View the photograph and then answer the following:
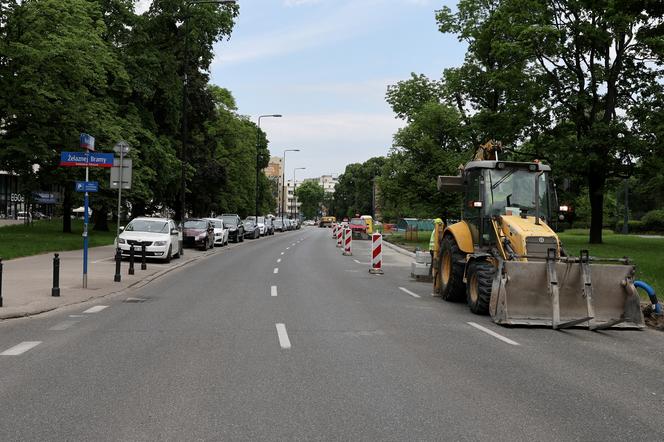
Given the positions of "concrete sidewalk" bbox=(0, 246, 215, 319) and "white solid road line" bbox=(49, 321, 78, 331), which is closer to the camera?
"white solid road line" bbox=(49, 321, 78, 331)

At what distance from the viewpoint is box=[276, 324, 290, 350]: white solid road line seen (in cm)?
816

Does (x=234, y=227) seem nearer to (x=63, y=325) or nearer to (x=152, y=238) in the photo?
(x=152, y=238)

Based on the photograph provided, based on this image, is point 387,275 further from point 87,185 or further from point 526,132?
point 526,132

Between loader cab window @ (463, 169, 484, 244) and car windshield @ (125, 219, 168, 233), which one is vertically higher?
loader cab window @ (463, 169, 484, 244)

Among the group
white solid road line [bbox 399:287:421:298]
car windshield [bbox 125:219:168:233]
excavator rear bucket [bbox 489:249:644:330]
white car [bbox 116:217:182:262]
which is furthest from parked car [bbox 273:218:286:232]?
excavator rear bucket [bbox 489:249:644:330]

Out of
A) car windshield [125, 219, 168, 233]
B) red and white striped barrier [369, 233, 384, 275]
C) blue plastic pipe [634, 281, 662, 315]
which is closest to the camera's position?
blue plastic pipe [634, 281, 662, 315]

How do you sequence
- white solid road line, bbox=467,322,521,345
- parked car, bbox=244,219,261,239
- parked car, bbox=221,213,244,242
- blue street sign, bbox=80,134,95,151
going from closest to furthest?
white solid road line, bbox=467,322,521,345
blue street sign, bbox=80,134,95,151
parked car, bbox=221,213,244,242
parked car, bbox=244,219,261,239

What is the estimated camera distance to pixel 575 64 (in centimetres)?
3459

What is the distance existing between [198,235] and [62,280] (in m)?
16.6

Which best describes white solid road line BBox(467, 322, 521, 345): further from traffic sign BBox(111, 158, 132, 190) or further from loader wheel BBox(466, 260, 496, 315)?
traffic sign BBox(111, 158, 132, 190)

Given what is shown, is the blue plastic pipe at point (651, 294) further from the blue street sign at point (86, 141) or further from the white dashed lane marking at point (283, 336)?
the blue street sign at point (86, 141)

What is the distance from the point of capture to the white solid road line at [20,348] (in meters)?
7.48

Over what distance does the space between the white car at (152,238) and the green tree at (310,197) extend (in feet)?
510

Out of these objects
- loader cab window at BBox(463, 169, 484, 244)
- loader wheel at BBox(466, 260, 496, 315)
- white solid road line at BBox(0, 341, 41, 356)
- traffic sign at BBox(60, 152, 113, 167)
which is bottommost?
white solid road line at BBox(0, 341, 41, 356)
